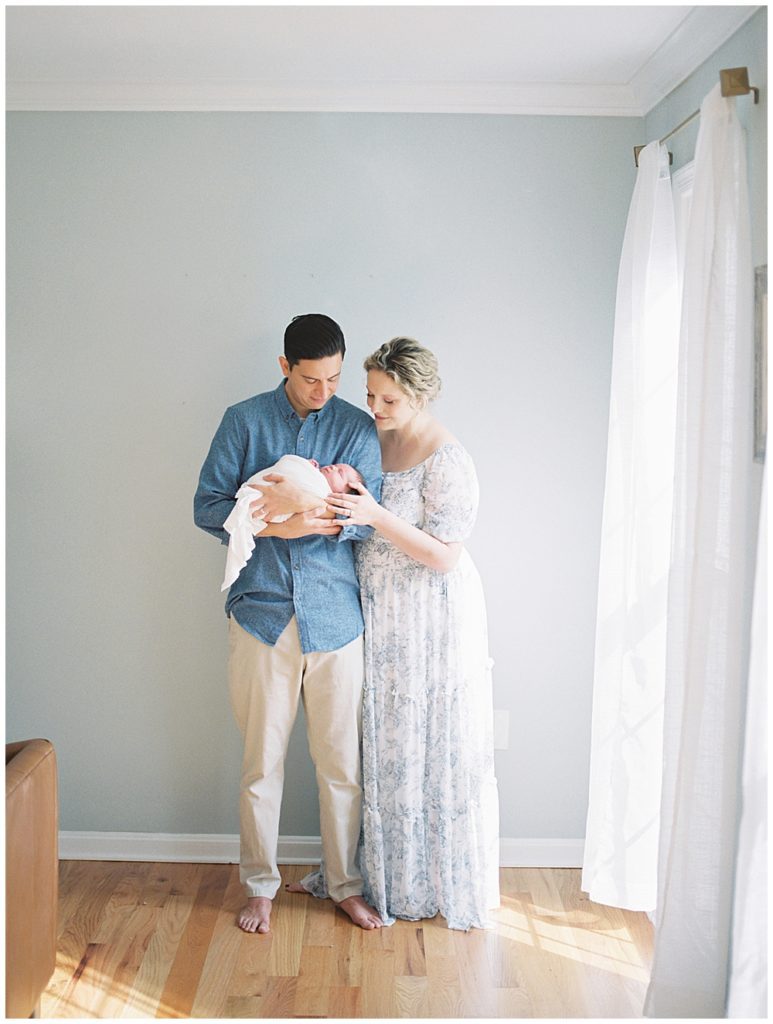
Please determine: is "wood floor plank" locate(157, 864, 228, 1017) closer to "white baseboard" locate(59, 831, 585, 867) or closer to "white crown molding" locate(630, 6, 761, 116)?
"white baseboard" locate(59, 831, 585, 867)

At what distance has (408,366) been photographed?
2.90m

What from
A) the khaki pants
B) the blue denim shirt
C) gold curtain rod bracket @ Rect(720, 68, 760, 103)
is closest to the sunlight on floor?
the khaki pants

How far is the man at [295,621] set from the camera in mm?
2932

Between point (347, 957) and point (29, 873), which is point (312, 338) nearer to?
point (29, 873)

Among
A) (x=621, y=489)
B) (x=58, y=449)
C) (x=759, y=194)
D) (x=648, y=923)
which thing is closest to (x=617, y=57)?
(x=759, y=194)

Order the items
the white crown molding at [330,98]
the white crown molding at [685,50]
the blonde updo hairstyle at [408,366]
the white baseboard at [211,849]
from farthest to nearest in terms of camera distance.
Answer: the white baseboard at [211,849] < the white crown molding at [330,98] < the blonde updo hairstyle at [408,366] < the white crown molding at [685,50]

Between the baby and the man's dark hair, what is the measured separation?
0.29m

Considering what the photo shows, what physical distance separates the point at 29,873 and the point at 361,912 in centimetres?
108

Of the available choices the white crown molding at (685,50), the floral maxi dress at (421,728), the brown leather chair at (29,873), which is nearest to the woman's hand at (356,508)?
the floral maxi dress at (421,728)

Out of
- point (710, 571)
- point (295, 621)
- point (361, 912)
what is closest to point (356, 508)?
point (295, 621)

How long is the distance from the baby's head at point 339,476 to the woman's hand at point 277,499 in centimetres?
8

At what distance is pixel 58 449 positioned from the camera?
11.2ft

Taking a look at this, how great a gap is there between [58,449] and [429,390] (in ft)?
4.23

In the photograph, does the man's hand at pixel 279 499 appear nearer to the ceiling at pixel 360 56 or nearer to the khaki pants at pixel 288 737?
the khaki pants at pixel 288 737
